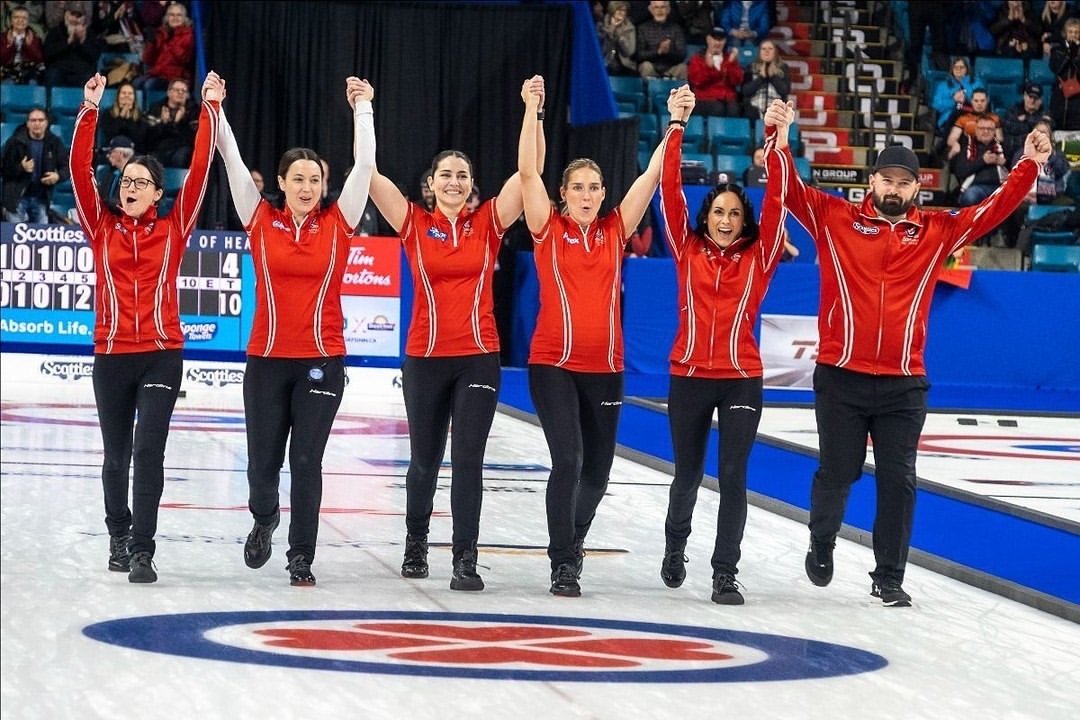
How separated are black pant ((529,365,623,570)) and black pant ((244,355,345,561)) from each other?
781mm

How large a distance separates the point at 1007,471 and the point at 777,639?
5070 mm

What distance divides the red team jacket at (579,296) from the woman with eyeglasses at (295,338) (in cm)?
74

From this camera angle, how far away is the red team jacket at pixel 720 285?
602 centimetres

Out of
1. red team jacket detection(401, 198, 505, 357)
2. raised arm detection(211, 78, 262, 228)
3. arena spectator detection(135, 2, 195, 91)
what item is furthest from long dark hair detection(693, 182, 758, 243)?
arena spectator detection(135, 2, 195, 91)

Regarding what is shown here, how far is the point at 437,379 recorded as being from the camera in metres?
6.08

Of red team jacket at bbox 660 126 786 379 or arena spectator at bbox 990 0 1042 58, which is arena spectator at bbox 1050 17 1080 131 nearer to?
arena spectator at bbox 990 0 1042 58

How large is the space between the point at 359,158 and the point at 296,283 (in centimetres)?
52

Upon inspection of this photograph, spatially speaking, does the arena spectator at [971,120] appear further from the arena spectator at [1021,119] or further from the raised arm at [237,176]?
the raised arm at [237,176]

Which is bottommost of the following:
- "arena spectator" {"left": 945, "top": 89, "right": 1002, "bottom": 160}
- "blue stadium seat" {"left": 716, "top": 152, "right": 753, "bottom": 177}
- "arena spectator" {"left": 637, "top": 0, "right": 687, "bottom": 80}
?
"blue stadium seat" {"left": 716, "top": 152, "right": 753, "bottom": 177}

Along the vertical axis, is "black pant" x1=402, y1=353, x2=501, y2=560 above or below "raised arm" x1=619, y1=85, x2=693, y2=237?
below

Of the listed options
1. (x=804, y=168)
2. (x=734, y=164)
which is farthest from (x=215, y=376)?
(x=804, y=168)

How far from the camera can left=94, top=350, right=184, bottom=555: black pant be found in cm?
594

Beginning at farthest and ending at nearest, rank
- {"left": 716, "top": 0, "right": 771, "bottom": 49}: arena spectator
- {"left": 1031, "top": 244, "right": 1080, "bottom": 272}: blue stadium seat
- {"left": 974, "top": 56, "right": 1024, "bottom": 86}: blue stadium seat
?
{"left": 974, "top": 56, "right": 1024, "bottom": 86}: blue stadium seat < {"left": 716, "top": 0, "right": 771, "bottom": 49}: arena spectator < {"left": 1031, "top": 244, "right": 1080, "bottom": 272}: blue stadium seat

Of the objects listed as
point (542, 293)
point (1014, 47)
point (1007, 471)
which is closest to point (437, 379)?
point (542, 293)
